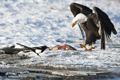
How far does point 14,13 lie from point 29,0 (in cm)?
399

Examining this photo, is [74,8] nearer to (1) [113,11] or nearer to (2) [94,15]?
(2) [94,15]

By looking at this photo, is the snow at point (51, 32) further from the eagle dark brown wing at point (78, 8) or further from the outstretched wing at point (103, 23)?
the eagle dark brown wing at point (78, 8)

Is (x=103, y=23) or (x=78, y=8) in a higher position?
(x=78, y=8)

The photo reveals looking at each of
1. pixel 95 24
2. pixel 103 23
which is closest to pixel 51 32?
pixel 95 24

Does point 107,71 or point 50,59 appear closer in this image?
point 107,71

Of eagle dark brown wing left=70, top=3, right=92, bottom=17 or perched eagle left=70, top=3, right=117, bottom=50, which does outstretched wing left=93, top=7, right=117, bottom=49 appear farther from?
eagle dark brown wing left=70, top=3, right=92, bottom=17

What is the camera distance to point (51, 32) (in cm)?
1408

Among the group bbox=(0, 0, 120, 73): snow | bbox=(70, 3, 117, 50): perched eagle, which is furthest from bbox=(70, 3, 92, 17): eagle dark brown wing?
bbox=(0, 0, 120, 73): snow

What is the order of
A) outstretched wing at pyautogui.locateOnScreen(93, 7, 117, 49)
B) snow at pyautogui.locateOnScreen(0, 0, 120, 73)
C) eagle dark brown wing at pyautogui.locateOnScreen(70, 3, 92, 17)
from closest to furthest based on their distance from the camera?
snow at pyautogui.locateOnScreen(0, 0, 120, 73), outstretched wing at pyautogui.locateOnScreen(93, 7, 117, 49), eagle dark brown wing at pyautogui.locateOnScreen(70, 3, 92, 17)

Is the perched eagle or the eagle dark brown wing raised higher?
the eagle dark brown wing

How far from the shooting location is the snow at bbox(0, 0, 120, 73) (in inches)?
273

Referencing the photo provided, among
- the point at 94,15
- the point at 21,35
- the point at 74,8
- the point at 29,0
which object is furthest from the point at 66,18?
the point at 94,15

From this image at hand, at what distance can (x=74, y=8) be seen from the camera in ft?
32.8

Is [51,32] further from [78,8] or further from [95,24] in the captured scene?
[95,24]
